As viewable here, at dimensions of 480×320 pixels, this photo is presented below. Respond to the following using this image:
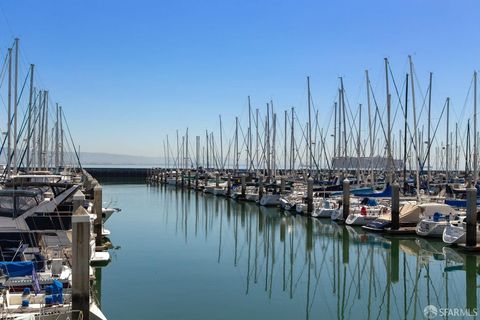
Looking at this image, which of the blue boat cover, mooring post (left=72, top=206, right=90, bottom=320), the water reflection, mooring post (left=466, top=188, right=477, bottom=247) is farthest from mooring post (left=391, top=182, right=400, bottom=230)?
mooring post (left=72, top=206, right=90, bottom=320)

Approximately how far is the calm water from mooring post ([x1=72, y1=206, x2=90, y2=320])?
4311mm

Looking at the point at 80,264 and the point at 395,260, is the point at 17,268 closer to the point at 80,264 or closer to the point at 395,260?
the point at 80,264

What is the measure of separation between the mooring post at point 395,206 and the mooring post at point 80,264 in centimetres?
2667

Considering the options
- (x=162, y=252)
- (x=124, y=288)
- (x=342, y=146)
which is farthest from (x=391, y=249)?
(x=342, y=146)

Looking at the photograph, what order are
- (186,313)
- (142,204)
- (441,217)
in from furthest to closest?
(142,204) < (441,217) < (186,313)

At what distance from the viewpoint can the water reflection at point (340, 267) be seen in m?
22.0

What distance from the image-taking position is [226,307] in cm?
2084

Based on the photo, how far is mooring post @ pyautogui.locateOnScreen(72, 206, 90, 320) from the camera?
1491 cm

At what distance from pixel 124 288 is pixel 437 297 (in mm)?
13435

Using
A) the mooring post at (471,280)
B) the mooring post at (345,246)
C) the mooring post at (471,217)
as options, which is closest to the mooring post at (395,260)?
the mooring post at (345,246)

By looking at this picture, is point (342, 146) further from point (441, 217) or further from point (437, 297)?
A: point (437, 297)

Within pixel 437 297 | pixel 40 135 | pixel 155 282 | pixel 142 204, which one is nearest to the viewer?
pixel 437 297

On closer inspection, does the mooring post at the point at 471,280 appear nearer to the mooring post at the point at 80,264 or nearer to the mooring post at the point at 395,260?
the mooring post at the point at 395,260

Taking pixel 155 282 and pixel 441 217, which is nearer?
pixel 155 282
